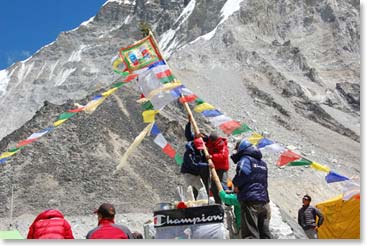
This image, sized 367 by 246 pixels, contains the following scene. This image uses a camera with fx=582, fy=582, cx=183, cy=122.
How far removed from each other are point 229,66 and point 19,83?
49.5 metres

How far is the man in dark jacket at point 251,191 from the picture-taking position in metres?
7.38

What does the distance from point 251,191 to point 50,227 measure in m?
2.66

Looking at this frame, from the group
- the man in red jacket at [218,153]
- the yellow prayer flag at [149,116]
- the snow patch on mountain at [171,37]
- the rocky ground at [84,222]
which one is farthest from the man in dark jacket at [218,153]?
the snow patch on mountain at [171,37]

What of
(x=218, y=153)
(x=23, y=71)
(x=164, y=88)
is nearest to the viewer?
(x=218, y=153)

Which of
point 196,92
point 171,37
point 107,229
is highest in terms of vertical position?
point 171,37

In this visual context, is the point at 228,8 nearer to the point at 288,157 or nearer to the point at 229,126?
the point at 229,126

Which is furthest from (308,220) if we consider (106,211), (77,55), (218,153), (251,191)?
(77,55)

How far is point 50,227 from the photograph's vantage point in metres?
5.91

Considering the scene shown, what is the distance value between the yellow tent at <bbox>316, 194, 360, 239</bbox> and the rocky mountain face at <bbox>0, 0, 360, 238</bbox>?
50.6 ft

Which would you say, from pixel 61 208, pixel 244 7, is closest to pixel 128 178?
pixel 61 208

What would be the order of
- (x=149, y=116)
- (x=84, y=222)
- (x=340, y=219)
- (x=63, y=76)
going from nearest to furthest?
(x=149, y=116) → (x=340, y=219) → (x=84, y=222) → (x=63, y=76)

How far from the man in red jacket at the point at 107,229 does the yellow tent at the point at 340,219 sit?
7074mm

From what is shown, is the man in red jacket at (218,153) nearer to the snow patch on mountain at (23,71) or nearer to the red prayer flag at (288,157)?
the red prayer flag at (288,157)

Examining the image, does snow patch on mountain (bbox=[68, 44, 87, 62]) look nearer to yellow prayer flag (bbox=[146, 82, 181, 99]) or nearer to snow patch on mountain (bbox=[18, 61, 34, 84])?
snow patch on mountain (bbox=[18, 61, 34, 84])
